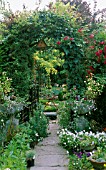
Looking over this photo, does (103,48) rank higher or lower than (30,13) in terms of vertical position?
lower

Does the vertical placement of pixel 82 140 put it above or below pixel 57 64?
below

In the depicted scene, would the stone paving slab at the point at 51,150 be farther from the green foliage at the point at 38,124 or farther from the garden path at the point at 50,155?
the green foliage at the point at 38,124

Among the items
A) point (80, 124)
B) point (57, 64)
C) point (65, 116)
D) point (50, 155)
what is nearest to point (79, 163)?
point (50, 155)

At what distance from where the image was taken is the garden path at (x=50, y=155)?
414 centimetres

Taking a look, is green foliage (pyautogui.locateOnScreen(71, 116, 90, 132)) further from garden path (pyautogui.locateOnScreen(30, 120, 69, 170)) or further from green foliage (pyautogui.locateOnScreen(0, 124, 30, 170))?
green foliage (pyautogui.locateOnScreen(0, 124, 30, 170))

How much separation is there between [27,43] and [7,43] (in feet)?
1.43

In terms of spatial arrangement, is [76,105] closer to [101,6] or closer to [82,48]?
[82,48]

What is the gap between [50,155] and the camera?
4590 mm

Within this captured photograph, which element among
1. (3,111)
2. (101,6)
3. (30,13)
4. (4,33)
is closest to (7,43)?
(4,33)

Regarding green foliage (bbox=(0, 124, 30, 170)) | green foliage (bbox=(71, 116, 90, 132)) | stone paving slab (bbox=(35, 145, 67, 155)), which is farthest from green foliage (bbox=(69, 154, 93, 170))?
green foliage (bbox=(71, 116, 90, 132))

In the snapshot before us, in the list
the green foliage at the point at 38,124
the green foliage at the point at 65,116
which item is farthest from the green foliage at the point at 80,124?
the green foliage at the point at 38,124

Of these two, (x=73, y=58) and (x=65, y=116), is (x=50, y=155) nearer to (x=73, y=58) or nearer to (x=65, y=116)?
(x=65, y=116)

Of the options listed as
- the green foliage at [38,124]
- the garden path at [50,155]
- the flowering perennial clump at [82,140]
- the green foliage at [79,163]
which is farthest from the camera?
the green foliage at [38,124]

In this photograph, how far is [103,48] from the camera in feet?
20.3
